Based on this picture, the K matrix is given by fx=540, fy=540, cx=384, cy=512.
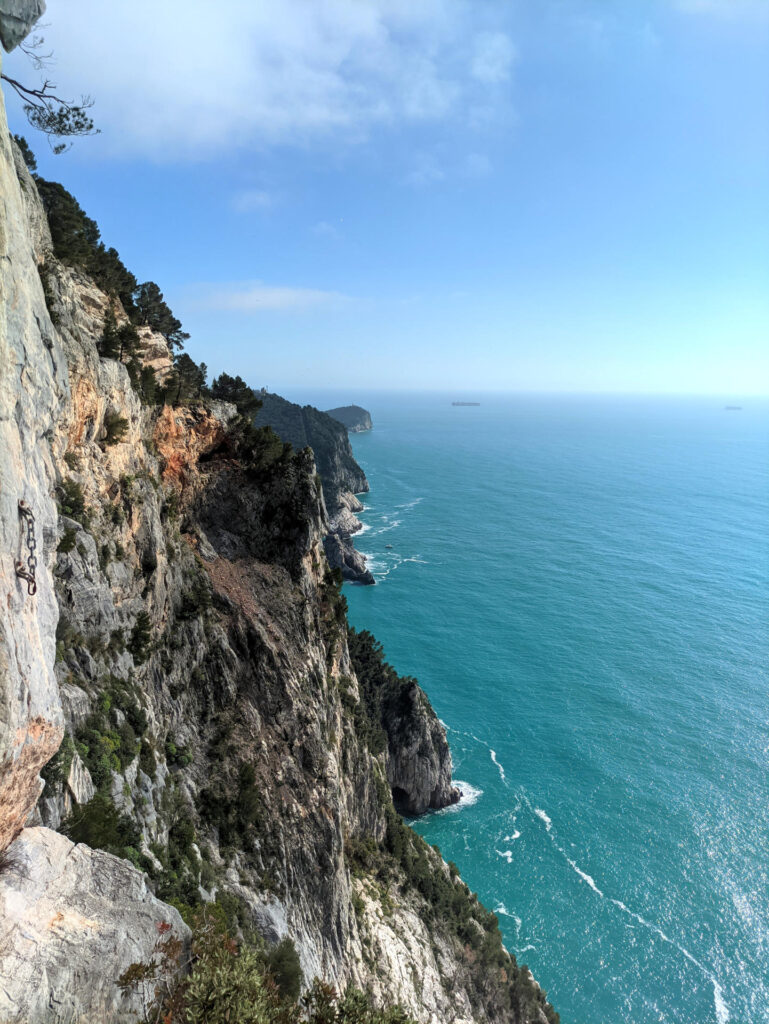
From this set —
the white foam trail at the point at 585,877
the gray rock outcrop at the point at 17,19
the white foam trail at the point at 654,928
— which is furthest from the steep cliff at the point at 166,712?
the white foam trail at the point at 654,928

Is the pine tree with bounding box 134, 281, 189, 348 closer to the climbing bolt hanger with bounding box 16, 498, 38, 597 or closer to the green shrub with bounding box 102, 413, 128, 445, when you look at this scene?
the green shrub with bounding box 102, 413, 128, 445

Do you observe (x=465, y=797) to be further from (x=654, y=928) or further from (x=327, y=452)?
(x=327, y=452)

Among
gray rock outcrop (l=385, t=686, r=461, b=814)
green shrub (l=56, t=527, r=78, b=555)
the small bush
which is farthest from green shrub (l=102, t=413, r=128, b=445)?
gray rock outcrop (l=385, t=686, r=461, b=814)

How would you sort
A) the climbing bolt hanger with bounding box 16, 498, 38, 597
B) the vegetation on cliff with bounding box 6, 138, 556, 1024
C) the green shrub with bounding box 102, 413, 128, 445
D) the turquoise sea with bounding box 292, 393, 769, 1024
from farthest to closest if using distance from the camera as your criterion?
the turquoise sea with bounding box 292, 393, 769, 1024, the green shrub with bounding box 102, 413, 128, 445, the vegetation on cliff with bounding box 6, 138, 556, 1024, the climbing bolt hanger with bounding box 16, 498, 38, 597

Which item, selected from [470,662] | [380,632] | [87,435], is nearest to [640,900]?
[470,662]

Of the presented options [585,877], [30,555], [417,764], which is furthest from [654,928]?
[30,555]
